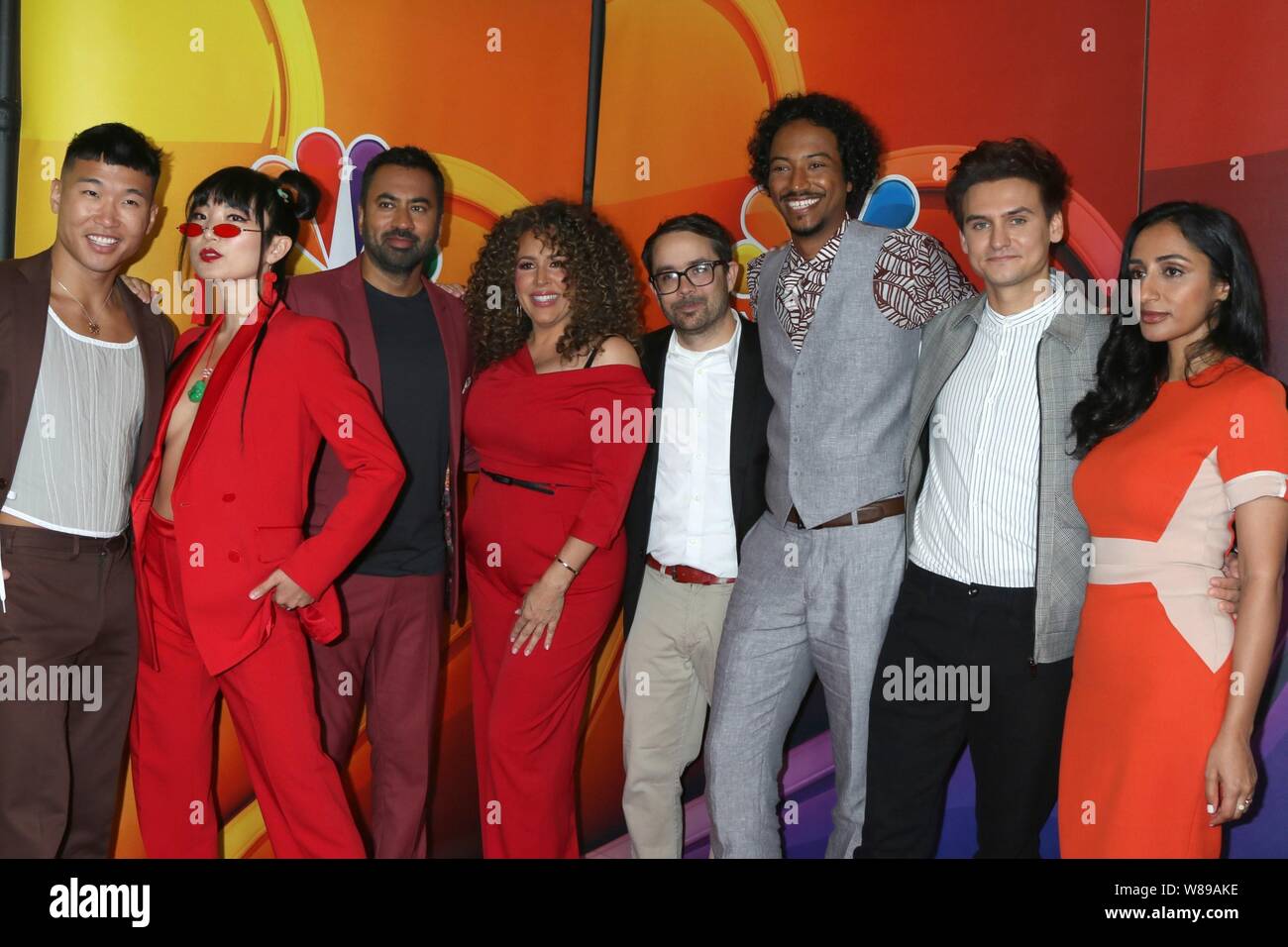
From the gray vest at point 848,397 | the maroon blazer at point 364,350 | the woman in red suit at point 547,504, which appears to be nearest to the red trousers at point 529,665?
the woman in red suit at point 547,504

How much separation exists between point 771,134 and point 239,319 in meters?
1.77

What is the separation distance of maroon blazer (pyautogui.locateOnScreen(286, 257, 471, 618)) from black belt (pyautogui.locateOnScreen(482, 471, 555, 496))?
0.19 m

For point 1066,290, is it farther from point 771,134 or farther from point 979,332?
point 771,134

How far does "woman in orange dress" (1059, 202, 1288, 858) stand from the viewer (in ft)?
8.11

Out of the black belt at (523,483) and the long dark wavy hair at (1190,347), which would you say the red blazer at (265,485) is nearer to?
the black belt at (523,483)

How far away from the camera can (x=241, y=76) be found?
12.0 ft

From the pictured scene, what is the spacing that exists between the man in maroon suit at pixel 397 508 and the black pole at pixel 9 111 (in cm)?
91

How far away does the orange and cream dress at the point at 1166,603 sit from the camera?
2516 mm

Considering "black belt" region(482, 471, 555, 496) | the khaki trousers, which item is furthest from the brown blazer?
the khaki trousers

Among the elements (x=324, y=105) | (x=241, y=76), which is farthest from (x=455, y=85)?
(x=241, y=76)

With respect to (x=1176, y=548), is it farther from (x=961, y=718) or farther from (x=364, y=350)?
(x=364, y=350)

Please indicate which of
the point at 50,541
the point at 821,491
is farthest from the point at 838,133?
the point at 50,541

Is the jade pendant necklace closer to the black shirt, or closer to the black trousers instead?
the black shirt

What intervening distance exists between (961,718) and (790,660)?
529 mm
